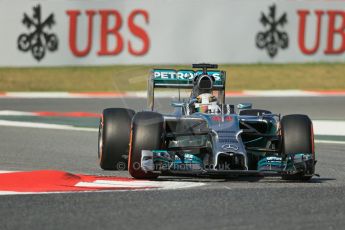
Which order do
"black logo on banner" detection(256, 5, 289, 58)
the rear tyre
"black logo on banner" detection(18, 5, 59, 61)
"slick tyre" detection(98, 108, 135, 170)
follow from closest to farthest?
the rear tyre, "slick tyre" detection(98, 108, 135, 170), "black logo on banner" detection(18, 5, 59, 61), "black logo on banner" detection(256, 5, 289, 58)

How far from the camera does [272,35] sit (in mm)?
24766

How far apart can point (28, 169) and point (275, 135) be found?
2.75m

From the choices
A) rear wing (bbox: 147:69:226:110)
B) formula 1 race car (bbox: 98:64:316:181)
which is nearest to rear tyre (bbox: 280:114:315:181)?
formula 1 race car (bbox: 98:64:316:181)

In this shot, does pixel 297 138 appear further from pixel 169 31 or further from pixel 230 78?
pixel 230 78

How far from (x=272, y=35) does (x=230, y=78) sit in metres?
1.43

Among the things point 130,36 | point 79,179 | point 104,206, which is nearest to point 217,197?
point 104,206

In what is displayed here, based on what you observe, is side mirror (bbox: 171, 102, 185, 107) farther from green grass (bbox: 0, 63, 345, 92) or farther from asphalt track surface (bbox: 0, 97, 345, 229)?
green grass (bbox: 0, 63, 345, 92)

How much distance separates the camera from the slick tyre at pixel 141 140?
10250mm

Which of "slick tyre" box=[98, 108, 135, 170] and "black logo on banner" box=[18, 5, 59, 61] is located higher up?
"black logo on banner" box=[18, 5, 59, 61]

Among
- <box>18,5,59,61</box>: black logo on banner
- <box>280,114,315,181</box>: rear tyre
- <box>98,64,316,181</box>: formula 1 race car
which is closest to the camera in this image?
<box>98,64,316,181</box>: formula 1 race car

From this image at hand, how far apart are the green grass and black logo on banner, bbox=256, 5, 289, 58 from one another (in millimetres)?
651

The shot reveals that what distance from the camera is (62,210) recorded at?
328 inches

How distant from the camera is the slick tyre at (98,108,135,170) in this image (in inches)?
439

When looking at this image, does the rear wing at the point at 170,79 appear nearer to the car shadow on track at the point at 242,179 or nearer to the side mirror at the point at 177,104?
the side mirror at the point at 177,104
